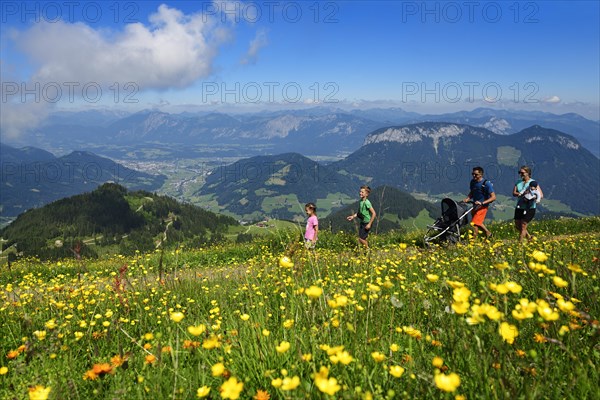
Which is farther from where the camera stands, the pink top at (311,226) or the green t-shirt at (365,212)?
the green t-shirt at (365,212)

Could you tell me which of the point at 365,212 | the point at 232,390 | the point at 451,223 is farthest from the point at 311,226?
the point at 232,390

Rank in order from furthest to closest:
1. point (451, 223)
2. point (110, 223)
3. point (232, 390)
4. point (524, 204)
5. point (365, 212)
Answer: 1. point (110, 223)
2. point (451, 223)
3. point (365, 212)
4. point (524, 204)
5. point (232, 390)

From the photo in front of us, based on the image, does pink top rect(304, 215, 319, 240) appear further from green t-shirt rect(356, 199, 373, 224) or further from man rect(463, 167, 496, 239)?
man rect(463, 167, 496, 239)

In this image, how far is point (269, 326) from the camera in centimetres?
382

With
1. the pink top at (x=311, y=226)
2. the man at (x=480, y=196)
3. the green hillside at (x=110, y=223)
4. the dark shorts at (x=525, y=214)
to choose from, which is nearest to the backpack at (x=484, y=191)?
the man at (x=480, y=196)

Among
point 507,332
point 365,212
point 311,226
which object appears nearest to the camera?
point 507,332

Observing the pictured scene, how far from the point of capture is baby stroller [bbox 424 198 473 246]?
1218 cm

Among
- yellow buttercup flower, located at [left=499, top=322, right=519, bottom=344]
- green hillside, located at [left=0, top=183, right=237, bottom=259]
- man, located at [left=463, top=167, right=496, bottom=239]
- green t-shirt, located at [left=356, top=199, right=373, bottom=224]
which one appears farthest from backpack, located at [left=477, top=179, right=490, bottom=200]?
green hillside, located at [left=0, top=183, right=237, bottom=259]

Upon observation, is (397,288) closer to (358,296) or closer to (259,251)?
(358,296)

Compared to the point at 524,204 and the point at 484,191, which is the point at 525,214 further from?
the point at 484,191

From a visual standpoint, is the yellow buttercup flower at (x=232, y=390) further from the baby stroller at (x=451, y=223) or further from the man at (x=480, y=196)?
the man at (x=480, y=196)

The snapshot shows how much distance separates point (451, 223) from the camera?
12391mm

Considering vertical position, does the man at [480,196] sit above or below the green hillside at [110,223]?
above

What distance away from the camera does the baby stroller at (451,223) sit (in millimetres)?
12180
